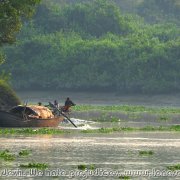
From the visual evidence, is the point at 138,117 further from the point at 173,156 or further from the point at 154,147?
the point at 173,156

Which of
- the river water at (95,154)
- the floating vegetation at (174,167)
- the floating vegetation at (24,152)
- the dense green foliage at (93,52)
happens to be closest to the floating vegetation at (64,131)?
the river water at (95,154)

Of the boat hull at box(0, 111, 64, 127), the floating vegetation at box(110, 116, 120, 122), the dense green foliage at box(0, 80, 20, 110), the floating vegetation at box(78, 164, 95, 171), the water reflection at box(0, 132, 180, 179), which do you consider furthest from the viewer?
the dense green foliage at box(0, 80, 20, 110)

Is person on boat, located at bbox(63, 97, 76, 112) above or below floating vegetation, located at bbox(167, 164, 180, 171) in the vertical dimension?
above

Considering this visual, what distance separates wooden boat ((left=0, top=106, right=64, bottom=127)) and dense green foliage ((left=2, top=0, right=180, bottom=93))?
4833cm

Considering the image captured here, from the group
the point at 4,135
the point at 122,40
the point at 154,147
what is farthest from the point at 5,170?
the point at 122,40

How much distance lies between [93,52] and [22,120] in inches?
2441

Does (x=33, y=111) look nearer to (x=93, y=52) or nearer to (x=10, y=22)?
(x=10, y=22)

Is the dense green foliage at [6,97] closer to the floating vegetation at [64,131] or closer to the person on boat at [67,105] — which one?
the person on boat at [67,105]

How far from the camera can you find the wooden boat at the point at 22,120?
5869 centimetres

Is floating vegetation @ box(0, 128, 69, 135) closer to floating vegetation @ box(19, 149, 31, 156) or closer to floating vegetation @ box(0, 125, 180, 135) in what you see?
floating vegetation @ box(0, 125, 180, 135)

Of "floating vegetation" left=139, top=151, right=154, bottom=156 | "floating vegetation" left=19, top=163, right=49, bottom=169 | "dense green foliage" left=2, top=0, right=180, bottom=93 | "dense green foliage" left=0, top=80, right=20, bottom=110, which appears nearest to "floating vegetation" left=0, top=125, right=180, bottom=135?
"dense green foliage" left=0, top=80, right=20, bottom=110

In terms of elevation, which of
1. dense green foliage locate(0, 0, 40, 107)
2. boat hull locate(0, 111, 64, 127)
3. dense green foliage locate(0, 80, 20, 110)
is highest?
dense green foliage locate(0, 0, 40, 107)

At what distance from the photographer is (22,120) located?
5906cm

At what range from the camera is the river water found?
33844 mm
